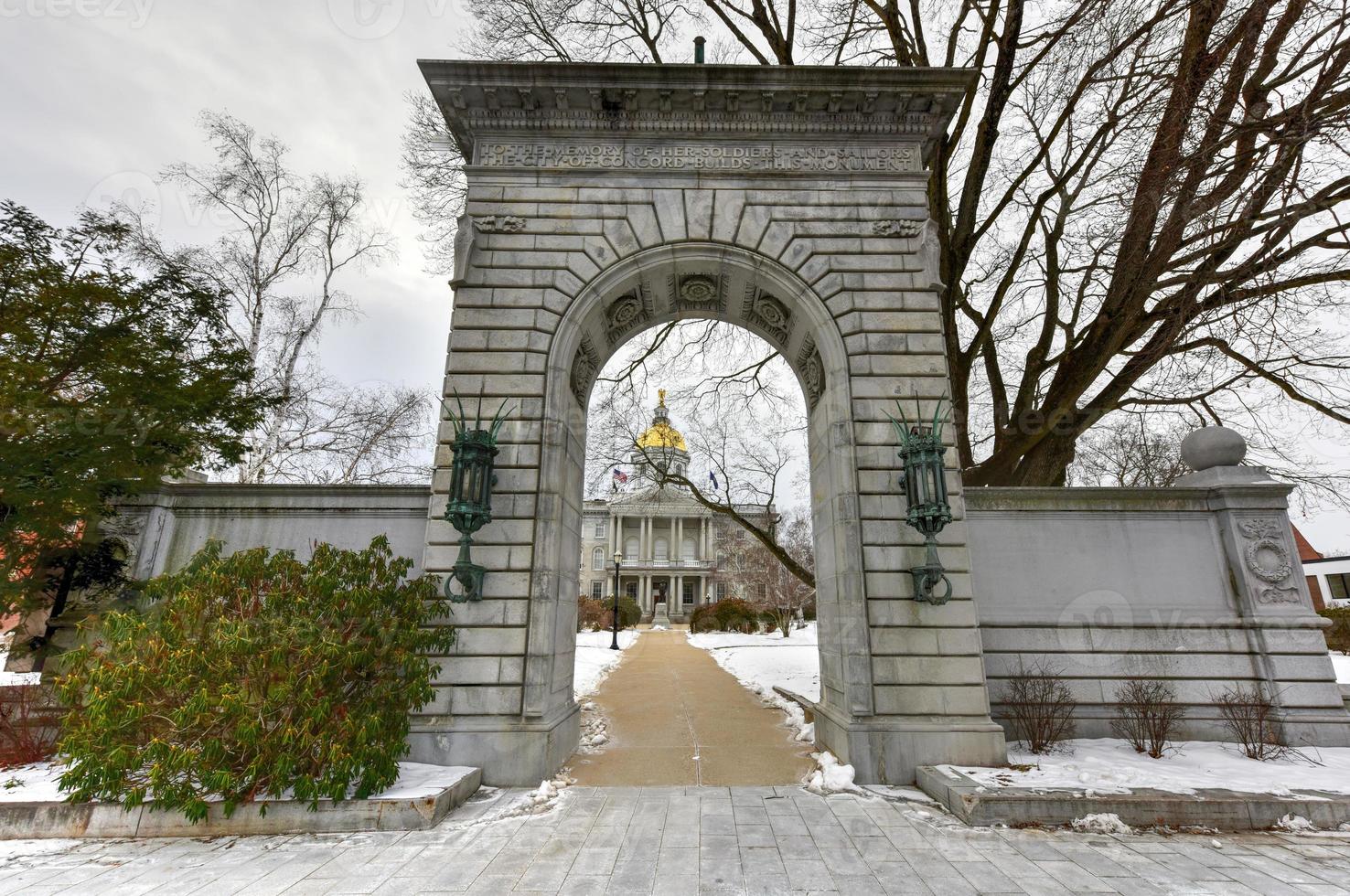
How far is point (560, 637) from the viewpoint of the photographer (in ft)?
26.4

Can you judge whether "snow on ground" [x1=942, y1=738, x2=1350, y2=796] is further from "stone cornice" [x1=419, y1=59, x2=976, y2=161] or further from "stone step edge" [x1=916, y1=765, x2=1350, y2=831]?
"stone cornice" [x1=419, y1=59, x2=976, y2=161]

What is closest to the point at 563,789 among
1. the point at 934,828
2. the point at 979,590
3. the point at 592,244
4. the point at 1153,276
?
the point at 934,828

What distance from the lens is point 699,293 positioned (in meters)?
9.66

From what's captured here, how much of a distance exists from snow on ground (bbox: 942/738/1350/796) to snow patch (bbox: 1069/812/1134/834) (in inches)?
10.5

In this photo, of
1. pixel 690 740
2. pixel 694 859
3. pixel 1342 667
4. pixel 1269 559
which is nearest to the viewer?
pixel 694 859

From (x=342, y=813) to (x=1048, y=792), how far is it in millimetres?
6829

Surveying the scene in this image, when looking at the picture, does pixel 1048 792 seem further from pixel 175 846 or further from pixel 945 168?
pixel 945 168

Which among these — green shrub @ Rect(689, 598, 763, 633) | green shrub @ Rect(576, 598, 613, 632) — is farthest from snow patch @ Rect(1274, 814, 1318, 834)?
green shrub @ Rect(576, 598, 613, 632)

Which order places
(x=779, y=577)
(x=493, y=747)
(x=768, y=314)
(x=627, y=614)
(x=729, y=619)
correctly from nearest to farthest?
(x=493, y=747) → (x=768, y=314) → (x=729, y=619) → (x=779, y=577) → (x=627, y=614)

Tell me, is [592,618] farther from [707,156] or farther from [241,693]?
[241,693]

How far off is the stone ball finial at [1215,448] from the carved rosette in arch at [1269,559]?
948 mm

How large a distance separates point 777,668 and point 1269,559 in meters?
13.0

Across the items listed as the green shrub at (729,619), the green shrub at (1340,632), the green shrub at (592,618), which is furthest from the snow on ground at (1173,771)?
the green shrub at (592,618)

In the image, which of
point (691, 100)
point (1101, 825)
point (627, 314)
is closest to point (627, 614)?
point (627, 314)
